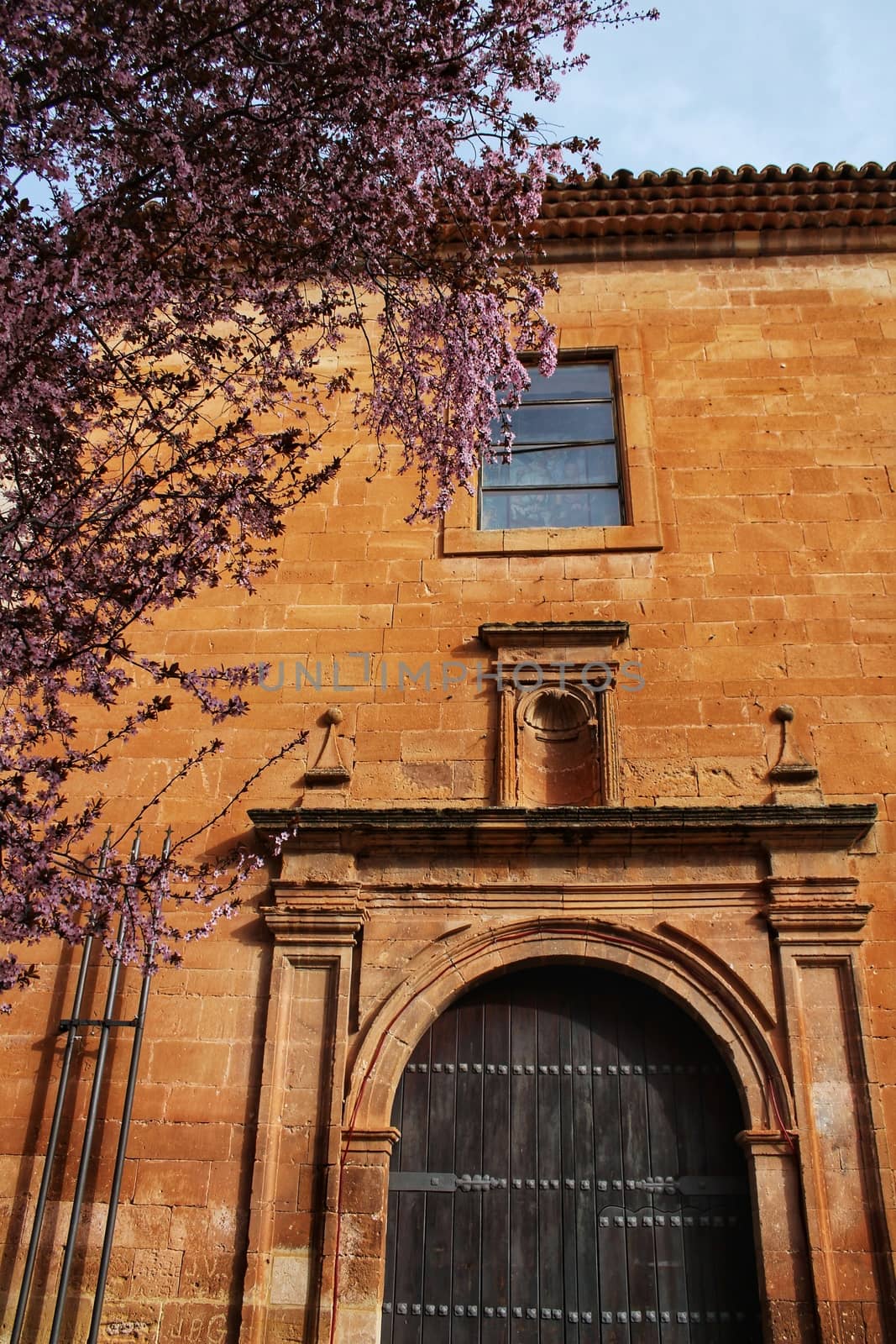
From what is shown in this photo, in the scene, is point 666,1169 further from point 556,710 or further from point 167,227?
point 167,227

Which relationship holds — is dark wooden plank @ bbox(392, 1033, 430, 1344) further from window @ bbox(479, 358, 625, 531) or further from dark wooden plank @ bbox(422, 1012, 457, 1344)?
window @ bbox(479, 358, 625, 531)

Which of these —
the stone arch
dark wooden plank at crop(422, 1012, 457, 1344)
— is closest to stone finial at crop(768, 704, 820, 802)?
the stone arch

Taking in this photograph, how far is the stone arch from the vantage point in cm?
559

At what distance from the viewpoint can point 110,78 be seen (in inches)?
167

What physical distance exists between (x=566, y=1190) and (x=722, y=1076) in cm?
87

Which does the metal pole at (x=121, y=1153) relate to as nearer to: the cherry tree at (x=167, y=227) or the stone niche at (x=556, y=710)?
the cherry tree at (x=167, y=227)

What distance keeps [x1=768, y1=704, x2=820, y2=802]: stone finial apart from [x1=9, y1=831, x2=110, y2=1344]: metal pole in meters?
3.18

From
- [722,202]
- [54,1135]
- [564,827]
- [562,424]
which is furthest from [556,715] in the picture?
[722,202]

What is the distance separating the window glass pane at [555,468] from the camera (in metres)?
7.51

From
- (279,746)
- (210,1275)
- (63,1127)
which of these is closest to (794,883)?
(279,746)

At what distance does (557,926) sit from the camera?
19.7ft

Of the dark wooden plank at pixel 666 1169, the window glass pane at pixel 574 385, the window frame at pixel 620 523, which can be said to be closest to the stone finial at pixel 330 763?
the window frame at pixel 620 523

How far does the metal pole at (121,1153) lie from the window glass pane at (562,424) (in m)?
3.37

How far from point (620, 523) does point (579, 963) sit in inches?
101
